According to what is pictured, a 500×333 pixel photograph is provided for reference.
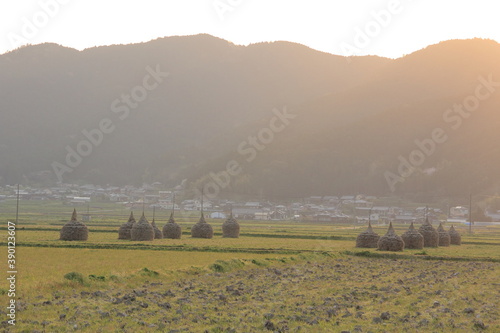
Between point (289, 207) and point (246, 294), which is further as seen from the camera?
point (289, 207)

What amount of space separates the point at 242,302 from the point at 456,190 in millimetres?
141895

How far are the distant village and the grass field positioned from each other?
68080 mm

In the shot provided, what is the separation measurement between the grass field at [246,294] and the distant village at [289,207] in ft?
223

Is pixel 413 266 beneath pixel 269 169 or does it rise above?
beneath

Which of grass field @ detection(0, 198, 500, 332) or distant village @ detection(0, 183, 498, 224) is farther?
distant village @ detection(0, 183, 498, 224)

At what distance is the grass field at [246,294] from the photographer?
19953 millimetres

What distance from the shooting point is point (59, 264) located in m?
34.4

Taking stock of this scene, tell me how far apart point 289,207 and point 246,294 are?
402 feet

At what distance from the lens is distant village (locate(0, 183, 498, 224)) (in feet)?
409

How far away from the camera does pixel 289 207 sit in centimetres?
14788

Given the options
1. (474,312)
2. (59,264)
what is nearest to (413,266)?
(474,312)

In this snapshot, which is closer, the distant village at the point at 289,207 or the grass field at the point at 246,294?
the grass field at the point at 246,294

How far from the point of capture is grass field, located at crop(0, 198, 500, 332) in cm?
1995

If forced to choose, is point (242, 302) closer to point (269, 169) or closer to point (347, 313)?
point (347, 313)
